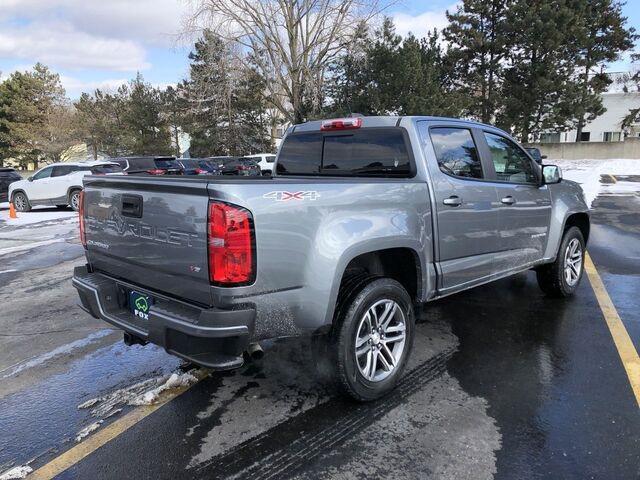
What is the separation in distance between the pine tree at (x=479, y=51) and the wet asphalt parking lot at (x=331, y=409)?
36356 mm

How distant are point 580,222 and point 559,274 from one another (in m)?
0.84

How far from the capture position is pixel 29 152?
45.3m

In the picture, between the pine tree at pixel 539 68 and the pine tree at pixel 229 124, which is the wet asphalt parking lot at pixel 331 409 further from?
the pine tree at pixel 539 68

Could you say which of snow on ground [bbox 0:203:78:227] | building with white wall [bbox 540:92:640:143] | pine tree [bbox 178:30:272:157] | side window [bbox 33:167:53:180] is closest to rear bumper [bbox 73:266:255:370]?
snow on ground [bbox 0:203:78:227]

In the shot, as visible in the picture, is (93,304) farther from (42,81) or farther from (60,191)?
(42,81)

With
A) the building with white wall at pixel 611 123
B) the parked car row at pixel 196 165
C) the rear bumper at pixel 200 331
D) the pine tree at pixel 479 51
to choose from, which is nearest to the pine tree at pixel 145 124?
the parked car row at pixel 196 165

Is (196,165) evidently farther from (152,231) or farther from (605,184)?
(152,231)

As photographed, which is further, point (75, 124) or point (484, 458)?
point (75, 124)

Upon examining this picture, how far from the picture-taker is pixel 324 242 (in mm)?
Result: 3000

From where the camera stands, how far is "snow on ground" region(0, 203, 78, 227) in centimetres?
1419

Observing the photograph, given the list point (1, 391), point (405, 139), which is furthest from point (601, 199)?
point (1, 391)

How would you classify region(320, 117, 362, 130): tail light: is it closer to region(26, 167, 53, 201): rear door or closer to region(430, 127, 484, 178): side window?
region(430, 127, 484, 178): side window

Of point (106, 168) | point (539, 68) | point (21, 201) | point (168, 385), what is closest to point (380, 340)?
point (168, 385)

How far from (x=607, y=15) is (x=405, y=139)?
47567 mm
